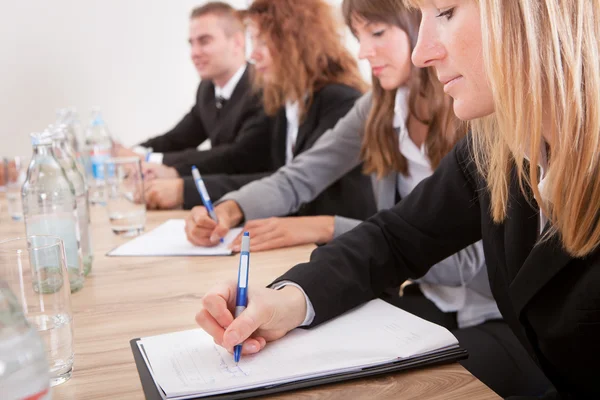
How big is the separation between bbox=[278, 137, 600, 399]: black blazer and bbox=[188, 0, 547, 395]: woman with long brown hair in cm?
30

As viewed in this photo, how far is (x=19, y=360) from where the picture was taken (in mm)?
495

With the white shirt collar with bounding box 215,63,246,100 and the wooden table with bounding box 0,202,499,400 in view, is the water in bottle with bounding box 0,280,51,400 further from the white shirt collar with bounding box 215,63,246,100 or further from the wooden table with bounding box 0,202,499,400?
the white shirt collar with bounding box 215,63,246,100

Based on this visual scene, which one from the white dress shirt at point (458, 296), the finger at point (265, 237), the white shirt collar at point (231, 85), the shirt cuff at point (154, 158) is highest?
the white shirt collar at point (231, 85)

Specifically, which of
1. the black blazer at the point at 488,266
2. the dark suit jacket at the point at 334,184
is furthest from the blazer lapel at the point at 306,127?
the black blazer at the point at 488,266

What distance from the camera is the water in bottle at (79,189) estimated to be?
121cm

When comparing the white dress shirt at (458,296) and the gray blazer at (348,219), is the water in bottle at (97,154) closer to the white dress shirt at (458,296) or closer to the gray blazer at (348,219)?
the gray blazer at (348,219)

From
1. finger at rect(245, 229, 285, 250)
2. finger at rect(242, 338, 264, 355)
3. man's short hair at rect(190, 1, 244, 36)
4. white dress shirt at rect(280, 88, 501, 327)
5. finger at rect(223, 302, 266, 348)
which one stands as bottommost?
white dress shirt at rect(280, 88, 501, 327)

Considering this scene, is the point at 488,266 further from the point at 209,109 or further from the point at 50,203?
the point at 209,109

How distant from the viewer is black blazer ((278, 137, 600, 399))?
2.53 ft

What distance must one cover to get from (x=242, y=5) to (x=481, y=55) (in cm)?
300

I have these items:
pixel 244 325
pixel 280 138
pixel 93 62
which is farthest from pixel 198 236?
pixel 93 62

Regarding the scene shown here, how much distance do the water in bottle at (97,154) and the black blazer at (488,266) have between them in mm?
1084

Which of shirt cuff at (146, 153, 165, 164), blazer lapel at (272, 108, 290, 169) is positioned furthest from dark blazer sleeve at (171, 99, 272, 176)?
blazer lapel at (272, 108, 290, 169)

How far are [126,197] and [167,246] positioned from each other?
0.34m
